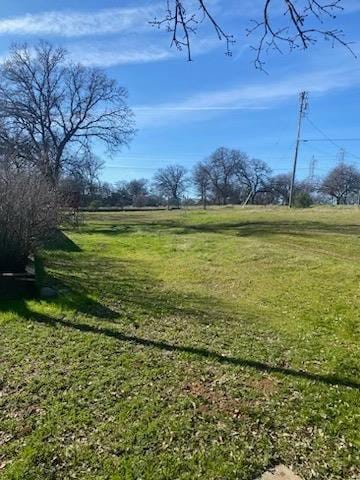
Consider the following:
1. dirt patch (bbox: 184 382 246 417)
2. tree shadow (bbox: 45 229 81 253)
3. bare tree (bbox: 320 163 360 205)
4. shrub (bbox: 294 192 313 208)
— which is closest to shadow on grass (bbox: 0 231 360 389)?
dirt patch (bbox: 184 382 246 417)

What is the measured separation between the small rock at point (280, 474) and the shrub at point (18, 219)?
7619 mm

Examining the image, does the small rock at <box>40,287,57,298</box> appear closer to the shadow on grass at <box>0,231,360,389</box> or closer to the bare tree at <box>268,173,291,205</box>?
the shadow on grass at <box>0,231,360,389</box>

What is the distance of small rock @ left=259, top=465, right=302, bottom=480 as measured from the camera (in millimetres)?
3490

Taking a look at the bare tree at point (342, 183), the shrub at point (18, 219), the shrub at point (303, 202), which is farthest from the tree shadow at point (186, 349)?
the bare tree at point (342, 183)

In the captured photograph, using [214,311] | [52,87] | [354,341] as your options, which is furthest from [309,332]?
[52,87]

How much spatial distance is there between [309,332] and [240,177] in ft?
298

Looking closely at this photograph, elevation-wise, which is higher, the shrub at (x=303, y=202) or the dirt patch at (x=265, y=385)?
the shrub at (x=303, y=202)

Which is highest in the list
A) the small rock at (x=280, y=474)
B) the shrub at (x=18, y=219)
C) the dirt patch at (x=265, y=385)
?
the shrub at (x=18, y=219)

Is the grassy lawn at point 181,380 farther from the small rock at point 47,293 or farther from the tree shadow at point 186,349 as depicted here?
the small rock at point 47,293

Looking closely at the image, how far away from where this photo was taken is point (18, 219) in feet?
32.0

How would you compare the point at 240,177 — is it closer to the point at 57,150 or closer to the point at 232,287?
the point at 57,150

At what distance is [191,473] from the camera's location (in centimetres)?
354

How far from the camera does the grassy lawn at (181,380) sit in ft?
12.3

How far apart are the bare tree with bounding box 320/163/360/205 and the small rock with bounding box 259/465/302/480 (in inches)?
3513
